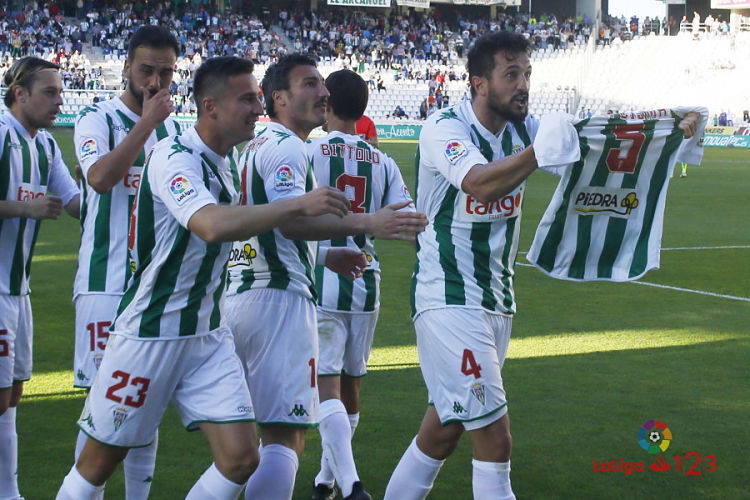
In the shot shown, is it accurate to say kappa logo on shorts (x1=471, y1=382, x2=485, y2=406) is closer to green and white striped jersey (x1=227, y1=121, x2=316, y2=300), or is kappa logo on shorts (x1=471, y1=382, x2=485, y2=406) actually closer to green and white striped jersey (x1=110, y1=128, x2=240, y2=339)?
green and white striped jersey (x1=227, y1=121, x2=316, y2=300)

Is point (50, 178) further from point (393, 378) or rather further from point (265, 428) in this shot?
point (393, 378)

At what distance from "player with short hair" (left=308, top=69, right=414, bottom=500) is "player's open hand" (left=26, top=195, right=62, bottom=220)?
139 centimetres

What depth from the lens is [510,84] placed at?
4402 mm

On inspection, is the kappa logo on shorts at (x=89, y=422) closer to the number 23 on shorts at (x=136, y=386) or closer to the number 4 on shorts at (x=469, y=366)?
the number 23 on shorts at (x=136, y=386)

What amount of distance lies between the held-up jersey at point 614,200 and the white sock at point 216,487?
1808 millimetres

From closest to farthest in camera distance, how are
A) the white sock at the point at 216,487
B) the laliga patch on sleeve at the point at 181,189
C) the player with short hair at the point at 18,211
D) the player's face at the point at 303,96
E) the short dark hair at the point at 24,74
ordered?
1. the laliga patch on sleeve at the point at 181,189
2. the white sock at the point at 216,487
3. the player's face at the point at 303,96
4. the player with short hair at the point at 18,211
5. the short dark hair at the point at 24,74

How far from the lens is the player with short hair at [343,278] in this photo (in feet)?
17.7

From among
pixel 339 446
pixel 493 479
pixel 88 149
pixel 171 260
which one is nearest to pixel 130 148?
pixel 88 149

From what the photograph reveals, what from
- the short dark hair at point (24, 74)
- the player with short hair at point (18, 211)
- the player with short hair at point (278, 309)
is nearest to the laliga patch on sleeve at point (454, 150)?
the player with short hair at point (278, 309)

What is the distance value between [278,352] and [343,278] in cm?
123

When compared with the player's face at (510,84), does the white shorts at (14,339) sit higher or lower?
lower

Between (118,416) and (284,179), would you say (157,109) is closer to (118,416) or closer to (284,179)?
(284,179)

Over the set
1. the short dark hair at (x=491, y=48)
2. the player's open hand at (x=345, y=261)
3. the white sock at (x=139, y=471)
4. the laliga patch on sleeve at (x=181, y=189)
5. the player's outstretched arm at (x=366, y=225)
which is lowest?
the white sock at (x=139, y=471)

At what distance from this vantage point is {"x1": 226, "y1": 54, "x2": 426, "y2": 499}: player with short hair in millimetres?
4141
